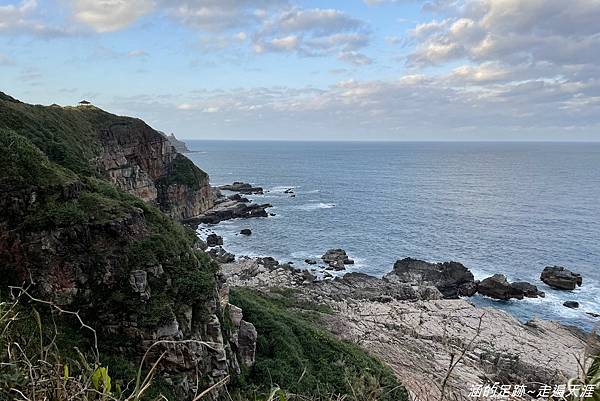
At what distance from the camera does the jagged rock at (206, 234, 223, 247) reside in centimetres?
5918

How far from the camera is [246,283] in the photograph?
43875 mm

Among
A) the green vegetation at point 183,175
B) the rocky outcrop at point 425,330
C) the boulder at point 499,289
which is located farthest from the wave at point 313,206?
the boulder at point 499,289

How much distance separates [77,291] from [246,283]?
1148 inches

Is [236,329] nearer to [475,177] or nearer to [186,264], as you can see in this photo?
[186,264]

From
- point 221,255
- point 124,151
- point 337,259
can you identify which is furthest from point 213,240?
point 337,259

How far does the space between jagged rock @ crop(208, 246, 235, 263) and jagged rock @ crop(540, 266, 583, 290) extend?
110ft

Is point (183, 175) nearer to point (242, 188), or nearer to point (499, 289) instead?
point (242, 188)

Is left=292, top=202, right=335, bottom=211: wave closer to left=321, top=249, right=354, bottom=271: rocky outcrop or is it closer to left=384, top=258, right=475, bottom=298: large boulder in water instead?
left=321, top=249, right=354, bottom=271: rocky outcrop

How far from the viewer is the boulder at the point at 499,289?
43.7m

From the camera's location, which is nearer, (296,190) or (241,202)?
(241,202)

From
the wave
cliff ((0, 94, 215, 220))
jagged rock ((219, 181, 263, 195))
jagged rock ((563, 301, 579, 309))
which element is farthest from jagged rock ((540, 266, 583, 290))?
jagged rock ((219, 181, 263, 195))

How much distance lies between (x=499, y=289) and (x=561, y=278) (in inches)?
278

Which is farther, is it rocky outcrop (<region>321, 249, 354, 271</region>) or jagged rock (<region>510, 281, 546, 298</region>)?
rocky outcrop (<region>321, 249, 354, 271</region>)

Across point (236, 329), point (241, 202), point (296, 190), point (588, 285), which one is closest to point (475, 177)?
point (296, 190)
